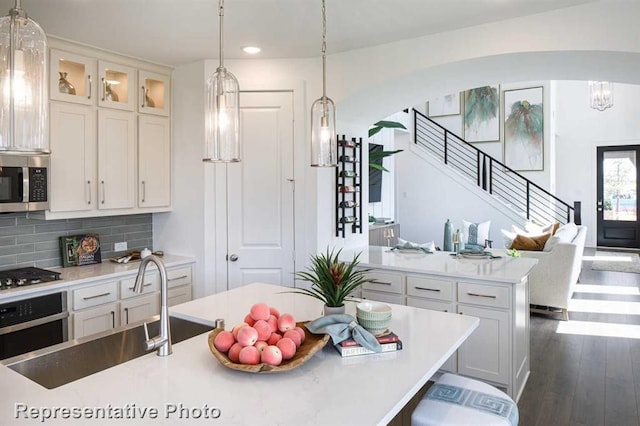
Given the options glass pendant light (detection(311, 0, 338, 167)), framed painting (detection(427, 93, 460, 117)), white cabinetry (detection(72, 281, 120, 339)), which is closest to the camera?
glass pendant light (detection(311, 0, 338, 167))

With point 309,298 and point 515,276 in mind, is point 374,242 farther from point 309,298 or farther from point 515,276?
point 309,298

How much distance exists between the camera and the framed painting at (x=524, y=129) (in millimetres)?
9695

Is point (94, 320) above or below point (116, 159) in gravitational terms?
below

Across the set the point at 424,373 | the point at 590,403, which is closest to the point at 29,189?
the point at 424,373

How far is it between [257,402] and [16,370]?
3.24ft

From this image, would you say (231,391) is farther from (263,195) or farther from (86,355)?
(263,195)

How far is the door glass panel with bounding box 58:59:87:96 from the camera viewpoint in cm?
334

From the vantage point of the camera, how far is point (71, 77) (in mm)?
3412

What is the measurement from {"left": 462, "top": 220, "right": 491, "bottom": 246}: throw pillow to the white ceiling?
5.00 m

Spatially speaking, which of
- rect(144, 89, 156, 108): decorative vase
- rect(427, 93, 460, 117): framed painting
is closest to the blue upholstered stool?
rect(144, 89, 156, 108): decorative vase

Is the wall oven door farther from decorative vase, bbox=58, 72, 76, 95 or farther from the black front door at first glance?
the black front door

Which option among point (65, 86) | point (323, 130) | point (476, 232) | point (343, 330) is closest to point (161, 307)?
point (343, 330)

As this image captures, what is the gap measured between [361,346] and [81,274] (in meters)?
2.52

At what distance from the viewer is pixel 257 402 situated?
4.28 feet
